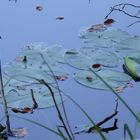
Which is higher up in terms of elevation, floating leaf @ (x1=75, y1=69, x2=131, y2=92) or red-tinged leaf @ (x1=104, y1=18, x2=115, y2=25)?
red-tinged leaf @ (x1=104, y1=18, x2=115, y2=25)

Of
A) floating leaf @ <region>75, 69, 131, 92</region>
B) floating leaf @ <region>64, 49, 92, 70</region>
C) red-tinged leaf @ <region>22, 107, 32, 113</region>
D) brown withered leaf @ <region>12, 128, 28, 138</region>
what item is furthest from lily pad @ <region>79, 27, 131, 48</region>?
brown withered leaf @ <region>12, 128, 28, 138</region>

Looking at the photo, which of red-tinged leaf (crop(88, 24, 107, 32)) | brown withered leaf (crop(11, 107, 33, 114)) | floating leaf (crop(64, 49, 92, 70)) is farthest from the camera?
red-tinged leaf (crop(88, 24, 107, 32))

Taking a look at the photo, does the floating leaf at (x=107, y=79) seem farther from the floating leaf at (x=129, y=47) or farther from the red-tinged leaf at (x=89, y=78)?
the floating leaf at (x=129, y=47)

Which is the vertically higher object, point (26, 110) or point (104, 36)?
point (104, 36)

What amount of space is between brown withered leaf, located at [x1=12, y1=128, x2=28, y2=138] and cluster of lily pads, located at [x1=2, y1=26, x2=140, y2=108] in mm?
124

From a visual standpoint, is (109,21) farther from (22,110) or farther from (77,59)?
(22,110)

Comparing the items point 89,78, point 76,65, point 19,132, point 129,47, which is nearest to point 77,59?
point 76,65

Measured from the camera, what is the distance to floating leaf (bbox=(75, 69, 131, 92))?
176 cm

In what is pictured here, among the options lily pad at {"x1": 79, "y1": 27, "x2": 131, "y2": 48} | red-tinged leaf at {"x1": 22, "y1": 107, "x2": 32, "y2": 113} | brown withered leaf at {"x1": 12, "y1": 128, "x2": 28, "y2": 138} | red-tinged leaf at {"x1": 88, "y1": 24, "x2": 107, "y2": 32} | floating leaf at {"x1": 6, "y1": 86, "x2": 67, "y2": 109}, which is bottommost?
brown withered leaf at {"x1": 12, "y1": 128, "x2": 28, "y2": 138}

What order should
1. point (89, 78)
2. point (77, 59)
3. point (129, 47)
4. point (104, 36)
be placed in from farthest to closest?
point (104, 36) < point (129, 47) < point (77, 59) < point (89, 78)

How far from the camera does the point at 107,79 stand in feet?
5.92

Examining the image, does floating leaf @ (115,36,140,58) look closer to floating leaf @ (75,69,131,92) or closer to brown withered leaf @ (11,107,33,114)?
floating leaf @ (75,69,131,92)

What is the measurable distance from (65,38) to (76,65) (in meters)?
0.27

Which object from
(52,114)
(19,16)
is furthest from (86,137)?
(19,16)
